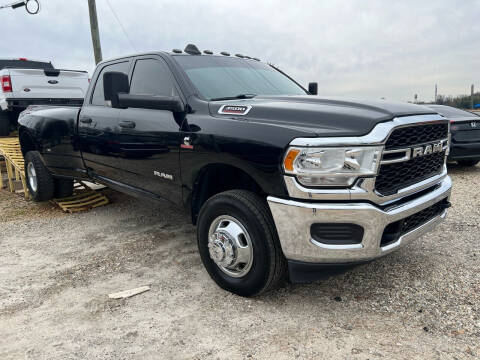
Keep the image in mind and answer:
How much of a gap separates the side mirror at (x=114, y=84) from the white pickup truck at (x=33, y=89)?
4.79m

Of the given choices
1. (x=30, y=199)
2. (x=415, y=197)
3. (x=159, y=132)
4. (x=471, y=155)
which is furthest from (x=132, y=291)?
(x=471, y=155)

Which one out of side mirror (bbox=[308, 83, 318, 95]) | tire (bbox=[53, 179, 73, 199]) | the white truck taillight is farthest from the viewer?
the white truck taillight

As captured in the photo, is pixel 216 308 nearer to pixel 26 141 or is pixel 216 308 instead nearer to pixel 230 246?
pixel 230 246

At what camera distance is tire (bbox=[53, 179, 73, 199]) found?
227 inches

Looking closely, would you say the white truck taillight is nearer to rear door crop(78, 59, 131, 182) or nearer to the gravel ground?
rear door crop(78, 59, 131, 182)

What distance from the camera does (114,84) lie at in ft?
10.7

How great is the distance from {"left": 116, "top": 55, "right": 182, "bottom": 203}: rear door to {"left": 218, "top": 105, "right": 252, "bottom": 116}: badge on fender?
17.6 inches

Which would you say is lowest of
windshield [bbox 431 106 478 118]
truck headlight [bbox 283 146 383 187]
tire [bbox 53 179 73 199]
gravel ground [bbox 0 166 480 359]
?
gravel ground [bbox 0 166 480 359]

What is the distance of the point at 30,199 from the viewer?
636 cm

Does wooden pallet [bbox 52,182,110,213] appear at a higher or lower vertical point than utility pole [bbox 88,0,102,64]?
lower

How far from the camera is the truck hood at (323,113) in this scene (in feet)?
7.74

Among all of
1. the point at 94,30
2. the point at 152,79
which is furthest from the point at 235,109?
the point at 94,30

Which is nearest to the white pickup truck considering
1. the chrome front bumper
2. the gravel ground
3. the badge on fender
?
the gravel ground

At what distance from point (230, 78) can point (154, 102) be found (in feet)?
2.82
